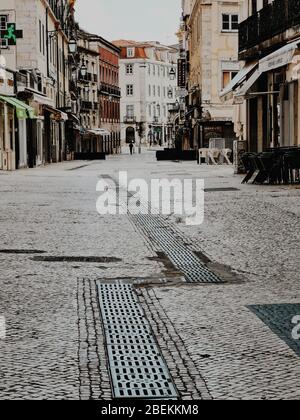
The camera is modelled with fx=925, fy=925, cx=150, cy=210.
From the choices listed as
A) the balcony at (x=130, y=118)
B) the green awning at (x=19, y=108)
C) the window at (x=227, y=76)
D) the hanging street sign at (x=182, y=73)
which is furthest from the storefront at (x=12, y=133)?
the balcony at (x=130, y=118)

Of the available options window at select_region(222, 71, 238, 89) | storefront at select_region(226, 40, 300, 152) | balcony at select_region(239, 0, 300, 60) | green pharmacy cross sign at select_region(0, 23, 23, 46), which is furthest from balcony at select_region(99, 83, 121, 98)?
balcony at select_region(239, 0, 300, 60)

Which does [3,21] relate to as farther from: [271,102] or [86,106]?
[86,106]

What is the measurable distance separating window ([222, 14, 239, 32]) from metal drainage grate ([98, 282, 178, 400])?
5060 centimetres

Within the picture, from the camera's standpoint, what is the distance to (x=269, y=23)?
29484mm

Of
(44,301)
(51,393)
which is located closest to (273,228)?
(44,301)

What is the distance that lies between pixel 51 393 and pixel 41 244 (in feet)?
20.7

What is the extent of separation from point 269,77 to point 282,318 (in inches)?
1046

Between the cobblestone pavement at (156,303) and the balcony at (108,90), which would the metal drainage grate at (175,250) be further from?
the balcony at (108,90)

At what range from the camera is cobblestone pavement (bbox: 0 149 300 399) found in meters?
4.77

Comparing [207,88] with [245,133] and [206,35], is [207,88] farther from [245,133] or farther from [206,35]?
[245,133]

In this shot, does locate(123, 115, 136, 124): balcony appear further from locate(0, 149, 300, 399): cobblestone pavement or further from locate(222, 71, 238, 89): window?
locate(0, 149, 300, 399): cobblestone pavement

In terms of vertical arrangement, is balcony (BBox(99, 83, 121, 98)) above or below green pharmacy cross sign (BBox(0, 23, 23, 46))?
above

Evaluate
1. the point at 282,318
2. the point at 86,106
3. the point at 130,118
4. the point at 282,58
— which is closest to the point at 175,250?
the point at 282,318

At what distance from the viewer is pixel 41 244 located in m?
10.7
